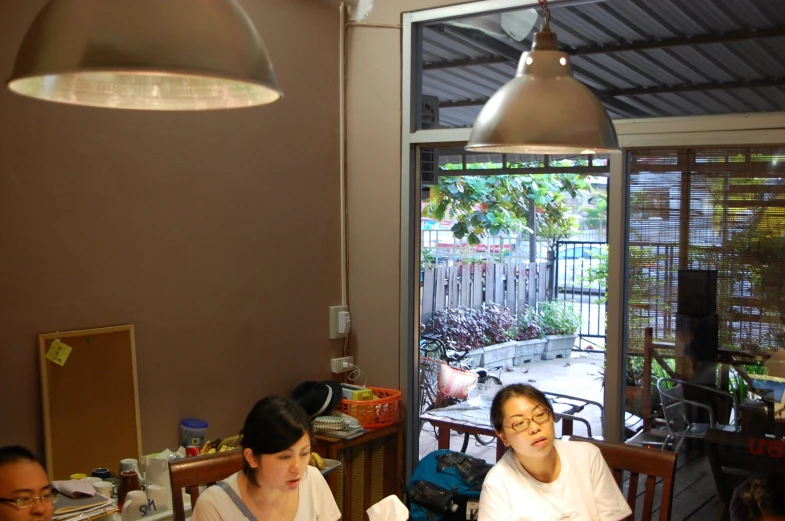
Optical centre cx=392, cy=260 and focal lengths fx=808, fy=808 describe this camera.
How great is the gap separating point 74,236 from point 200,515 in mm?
1108

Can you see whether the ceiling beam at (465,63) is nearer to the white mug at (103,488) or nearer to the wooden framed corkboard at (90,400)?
the wooden framed corkboard at (90,400)

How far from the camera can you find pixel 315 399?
3459 mm

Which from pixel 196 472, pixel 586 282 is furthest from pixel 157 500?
pixel 586 282

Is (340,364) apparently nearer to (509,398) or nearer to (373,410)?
(373,410)

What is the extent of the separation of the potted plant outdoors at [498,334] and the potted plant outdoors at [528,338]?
0.03 m

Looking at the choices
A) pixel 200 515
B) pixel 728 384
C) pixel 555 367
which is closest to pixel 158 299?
pixel 200 515

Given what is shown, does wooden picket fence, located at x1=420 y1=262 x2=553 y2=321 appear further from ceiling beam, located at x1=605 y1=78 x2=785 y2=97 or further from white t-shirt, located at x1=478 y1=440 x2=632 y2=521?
white t-shirt, located at x1=478 y1=440 x2=632 y2=521

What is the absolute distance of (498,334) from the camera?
3746mm

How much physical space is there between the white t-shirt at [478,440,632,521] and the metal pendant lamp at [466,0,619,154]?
1081mm

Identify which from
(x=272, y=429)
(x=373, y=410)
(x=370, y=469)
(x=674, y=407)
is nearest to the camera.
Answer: (x=272, y=429)

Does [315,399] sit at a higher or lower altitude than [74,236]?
lower

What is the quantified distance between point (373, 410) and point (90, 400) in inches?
49.7

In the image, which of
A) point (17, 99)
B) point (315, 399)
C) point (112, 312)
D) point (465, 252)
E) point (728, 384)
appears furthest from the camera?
point (465, 252)

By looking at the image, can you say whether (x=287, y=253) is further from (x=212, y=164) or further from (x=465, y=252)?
(x=465, y=252)
